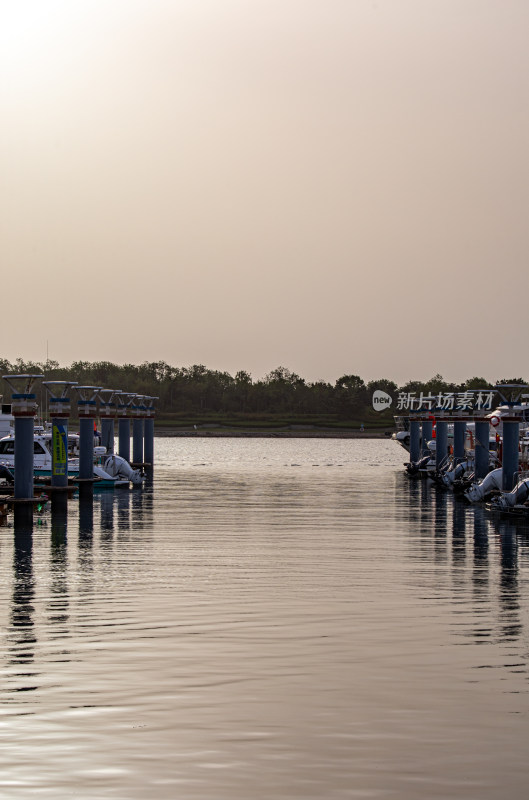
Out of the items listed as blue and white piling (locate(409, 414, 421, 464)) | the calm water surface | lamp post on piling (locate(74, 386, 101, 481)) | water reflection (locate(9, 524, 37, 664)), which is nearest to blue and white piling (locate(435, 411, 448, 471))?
blue and white piling (locate(409, 414, 421, 464))

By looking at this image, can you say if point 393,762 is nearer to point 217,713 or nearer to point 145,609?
point 217,713

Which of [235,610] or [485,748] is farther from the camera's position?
[235,610]

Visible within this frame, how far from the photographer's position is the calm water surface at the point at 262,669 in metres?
12.5

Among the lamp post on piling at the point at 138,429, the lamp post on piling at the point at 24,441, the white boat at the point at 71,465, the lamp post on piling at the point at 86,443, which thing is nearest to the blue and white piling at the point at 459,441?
the white boat at the point at 71,465

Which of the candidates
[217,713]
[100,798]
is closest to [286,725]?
[217,713]

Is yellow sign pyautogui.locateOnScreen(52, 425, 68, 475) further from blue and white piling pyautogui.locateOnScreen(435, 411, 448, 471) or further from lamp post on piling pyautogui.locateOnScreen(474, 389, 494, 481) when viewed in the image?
blue and white piling pyautogui.locateOnScreen(435, 411, 448, 471)

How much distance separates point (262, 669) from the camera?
57.1 ft

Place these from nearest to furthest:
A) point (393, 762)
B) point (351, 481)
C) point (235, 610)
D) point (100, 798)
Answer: point (100, 798), point (393, 762), point (235, 610), point (351, 481)

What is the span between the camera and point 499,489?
56.0 m

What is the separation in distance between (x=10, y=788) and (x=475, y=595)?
51.4 feet

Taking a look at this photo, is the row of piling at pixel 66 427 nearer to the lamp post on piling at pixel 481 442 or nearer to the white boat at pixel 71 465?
the white boat at pixel 71 465

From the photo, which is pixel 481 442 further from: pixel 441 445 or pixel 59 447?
pixel 59 447

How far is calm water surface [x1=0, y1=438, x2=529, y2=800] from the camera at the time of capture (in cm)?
1248

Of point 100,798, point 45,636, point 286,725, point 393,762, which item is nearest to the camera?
point 100,798
